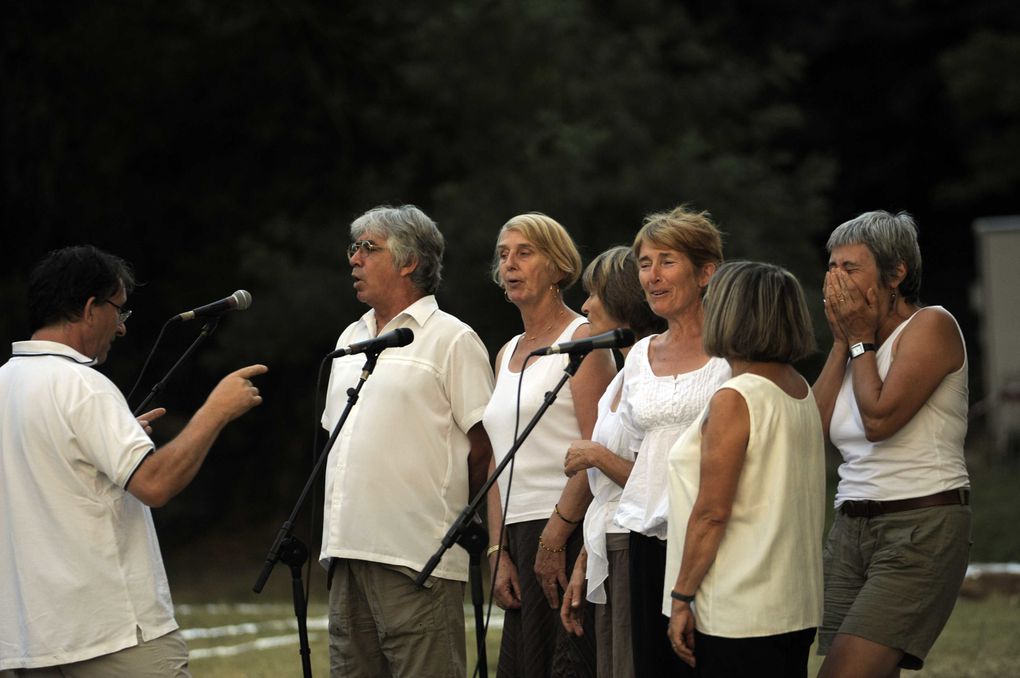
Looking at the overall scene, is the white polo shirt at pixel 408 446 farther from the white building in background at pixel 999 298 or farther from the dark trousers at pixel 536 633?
the white building in background at pixel 999 298

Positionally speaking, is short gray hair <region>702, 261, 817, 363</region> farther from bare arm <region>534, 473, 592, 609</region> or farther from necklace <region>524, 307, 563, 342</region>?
necklace <region>524, 307, 563, 342</region>

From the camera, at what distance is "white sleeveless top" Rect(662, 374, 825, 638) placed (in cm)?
343

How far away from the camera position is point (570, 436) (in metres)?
4.44

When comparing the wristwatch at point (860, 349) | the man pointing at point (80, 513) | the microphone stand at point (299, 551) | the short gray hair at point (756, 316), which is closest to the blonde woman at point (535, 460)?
the microphone stand at point (299, 551)

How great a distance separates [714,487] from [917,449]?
864 mm

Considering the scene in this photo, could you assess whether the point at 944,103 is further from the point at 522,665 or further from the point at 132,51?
the point at 522,665

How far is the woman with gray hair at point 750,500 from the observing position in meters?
3.43

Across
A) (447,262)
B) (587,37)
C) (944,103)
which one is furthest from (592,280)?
(944,103)

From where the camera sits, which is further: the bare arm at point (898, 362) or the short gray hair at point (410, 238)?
the short gray hair at point (410, 238)

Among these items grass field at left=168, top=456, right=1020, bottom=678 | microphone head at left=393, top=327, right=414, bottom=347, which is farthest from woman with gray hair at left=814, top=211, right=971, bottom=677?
grass field at left=168, top=456, right=1020, bottom=678

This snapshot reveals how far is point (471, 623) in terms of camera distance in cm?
859

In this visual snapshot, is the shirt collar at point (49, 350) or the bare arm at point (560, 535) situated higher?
the shirt collar at point (49, 350)

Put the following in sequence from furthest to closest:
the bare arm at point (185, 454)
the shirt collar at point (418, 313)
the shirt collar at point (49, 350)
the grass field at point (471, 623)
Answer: the grass field at point (471, 623) < the shirt collar at point (418, 313) < the shirt collar at point (49, 350) < the bare arm at point (185, 454)

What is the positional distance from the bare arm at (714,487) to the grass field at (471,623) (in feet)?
10.3
